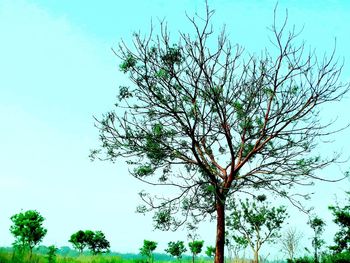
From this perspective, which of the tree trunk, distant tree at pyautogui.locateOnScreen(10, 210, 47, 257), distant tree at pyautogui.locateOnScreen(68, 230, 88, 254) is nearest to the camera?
the tree trunk

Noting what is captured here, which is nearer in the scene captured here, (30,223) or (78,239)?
(30,223)

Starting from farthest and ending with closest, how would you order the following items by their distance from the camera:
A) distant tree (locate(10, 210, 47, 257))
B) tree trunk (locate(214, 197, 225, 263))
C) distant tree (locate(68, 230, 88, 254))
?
distant tree (locate(68, 230, 88, 254))
distant tree (locate(10, 210, 47, 257))
tree trunk (locate(214, 197, 225, 263))

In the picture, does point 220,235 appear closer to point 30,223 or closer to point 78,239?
point 30,223

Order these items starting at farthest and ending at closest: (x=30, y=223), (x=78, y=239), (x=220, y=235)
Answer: (x=78, y=239), (x=30, y=223), (x=220, y=235)

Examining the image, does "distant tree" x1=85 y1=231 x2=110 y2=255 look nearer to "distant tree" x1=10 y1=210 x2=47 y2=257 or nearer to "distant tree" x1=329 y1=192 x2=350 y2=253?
"distant tree" x1=10 y1=210 x2=47 y2=257

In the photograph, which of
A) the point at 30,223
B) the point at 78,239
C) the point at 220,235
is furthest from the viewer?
the point at 78,239

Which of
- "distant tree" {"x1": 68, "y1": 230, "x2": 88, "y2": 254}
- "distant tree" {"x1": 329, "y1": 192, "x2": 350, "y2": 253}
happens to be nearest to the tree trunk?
"distant tree" {"x1": 329, "y1": 192, "x2": 350, "y2": 253}

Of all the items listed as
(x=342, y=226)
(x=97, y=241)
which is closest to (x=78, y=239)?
(x=97, y=241)

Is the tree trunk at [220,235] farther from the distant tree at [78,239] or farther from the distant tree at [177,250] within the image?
the distant tree at [78,239]

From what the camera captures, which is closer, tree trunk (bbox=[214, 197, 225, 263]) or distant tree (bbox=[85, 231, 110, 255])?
tree trunk (bbox=[214, 197, 225, 263])

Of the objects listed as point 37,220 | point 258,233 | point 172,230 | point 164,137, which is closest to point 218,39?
point 164,137

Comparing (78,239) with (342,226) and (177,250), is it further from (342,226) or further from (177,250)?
(342,226)

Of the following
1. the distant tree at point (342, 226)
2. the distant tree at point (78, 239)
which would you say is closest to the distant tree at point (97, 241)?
the distant tree at point (78, 239)

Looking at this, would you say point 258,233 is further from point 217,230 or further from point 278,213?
point 217,230
